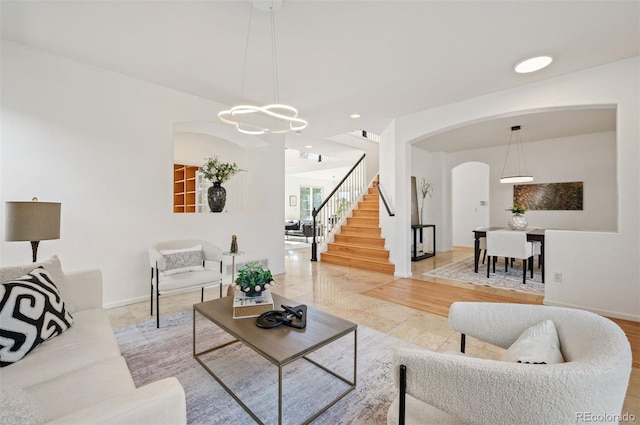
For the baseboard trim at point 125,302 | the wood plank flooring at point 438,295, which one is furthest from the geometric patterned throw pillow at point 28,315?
the wood plank flooring at point 438,295

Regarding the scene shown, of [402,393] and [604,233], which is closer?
[402,393]

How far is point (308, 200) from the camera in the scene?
48.7ft

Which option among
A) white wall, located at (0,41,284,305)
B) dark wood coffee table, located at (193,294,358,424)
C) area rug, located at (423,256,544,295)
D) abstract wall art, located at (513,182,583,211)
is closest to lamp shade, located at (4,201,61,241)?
white wall, located at (0,41,284,305)

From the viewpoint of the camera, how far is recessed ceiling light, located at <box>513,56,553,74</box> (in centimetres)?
305

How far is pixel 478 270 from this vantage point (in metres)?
5.44

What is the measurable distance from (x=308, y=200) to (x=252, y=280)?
41.9ft

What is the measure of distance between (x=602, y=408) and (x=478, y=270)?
5.17 m

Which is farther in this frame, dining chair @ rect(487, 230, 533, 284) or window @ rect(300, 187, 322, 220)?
window @ rect(300, 187, 322, 220)

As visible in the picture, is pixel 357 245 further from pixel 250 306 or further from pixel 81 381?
pixel 81 381

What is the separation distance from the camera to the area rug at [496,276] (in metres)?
4.40

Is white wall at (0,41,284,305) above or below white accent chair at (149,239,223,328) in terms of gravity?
above

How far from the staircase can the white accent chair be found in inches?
124

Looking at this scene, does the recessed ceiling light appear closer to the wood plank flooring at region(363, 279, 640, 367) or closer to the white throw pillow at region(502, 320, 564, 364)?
the wood plank flooring at region(363, 279, 640, 367)

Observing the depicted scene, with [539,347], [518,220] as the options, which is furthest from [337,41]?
[518,220]
